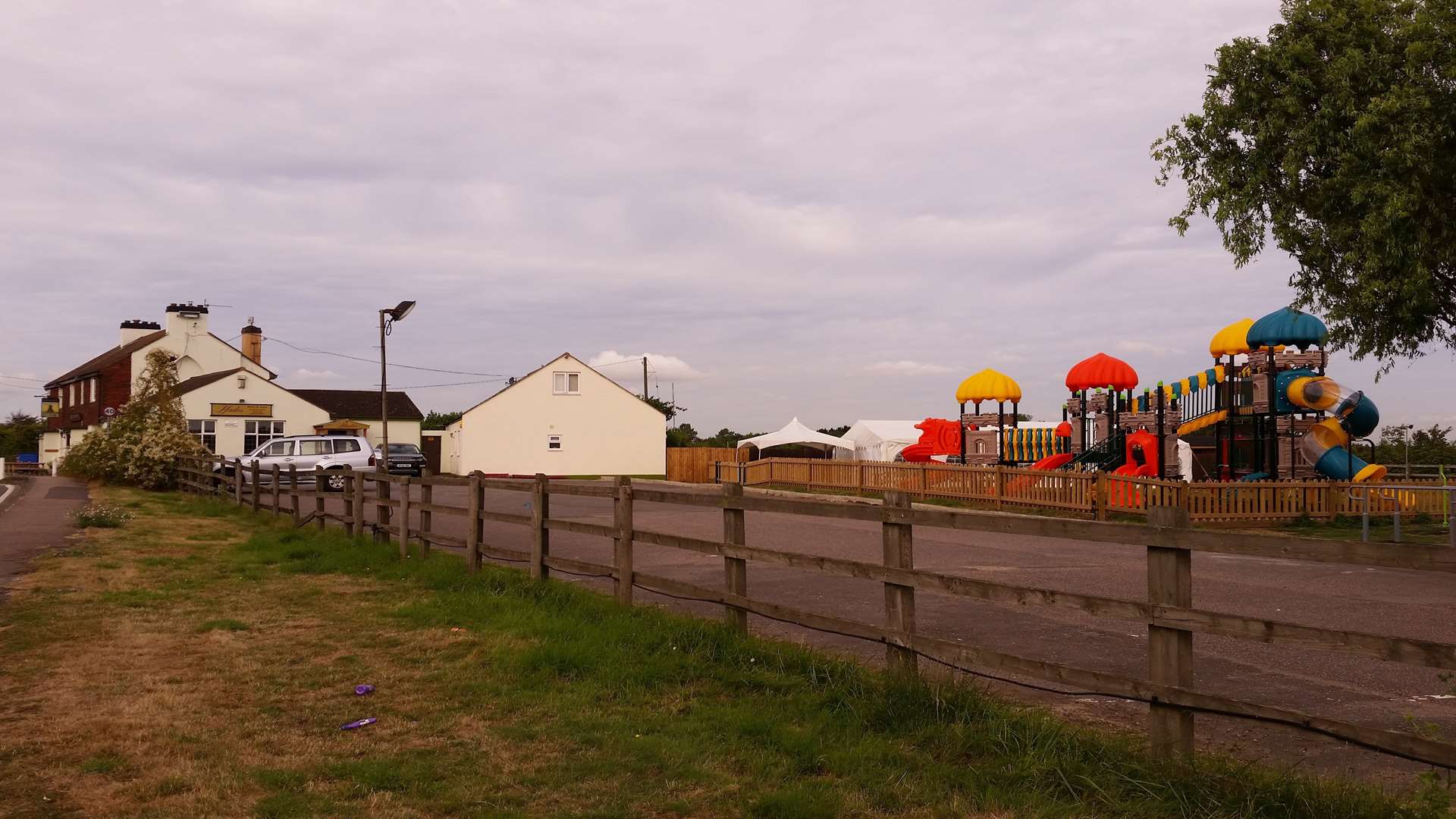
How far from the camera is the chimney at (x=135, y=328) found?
6406 cm

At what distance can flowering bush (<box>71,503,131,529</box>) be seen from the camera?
1894 centimetres

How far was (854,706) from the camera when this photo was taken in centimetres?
584

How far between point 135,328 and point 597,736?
68064mm

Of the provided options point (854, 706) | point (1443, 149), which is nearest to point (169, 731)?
point (854, 706)

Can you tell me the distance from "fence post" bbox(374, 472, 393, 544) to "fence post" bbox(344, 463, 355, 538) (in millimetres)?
399

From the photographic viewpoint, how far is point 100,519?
19.2 meters

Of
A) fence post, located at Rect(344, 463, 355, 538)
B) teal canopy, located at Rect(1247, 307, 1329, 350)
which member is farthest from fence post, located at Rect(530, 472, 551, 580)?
teal canopy, located at Rect(1247, 307, 1329, 350)

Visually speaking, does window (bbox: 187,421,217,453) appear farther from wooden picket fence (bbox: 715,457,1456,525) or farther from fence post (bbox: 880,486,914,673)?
fence post (bbox: 880,486,914,673)

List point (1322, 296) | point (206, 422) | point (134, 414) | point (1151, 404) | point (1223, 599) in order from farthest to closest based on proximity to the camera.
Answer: point (206, 422) → point (134, 414) → point (1151, 404) → point (1322, 296) → point (1223, 599)

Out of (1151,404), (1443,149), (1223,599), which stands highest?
(1443,149)

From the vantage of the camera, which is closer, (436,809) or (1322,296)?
(436,809)

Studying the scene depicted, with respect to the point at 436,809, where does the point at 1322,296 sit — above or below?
above

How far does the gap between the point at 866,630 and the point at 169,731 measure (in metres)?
3.84

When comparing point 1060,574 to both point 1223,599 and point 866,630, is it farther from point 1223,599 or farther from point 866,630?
point 866,630
